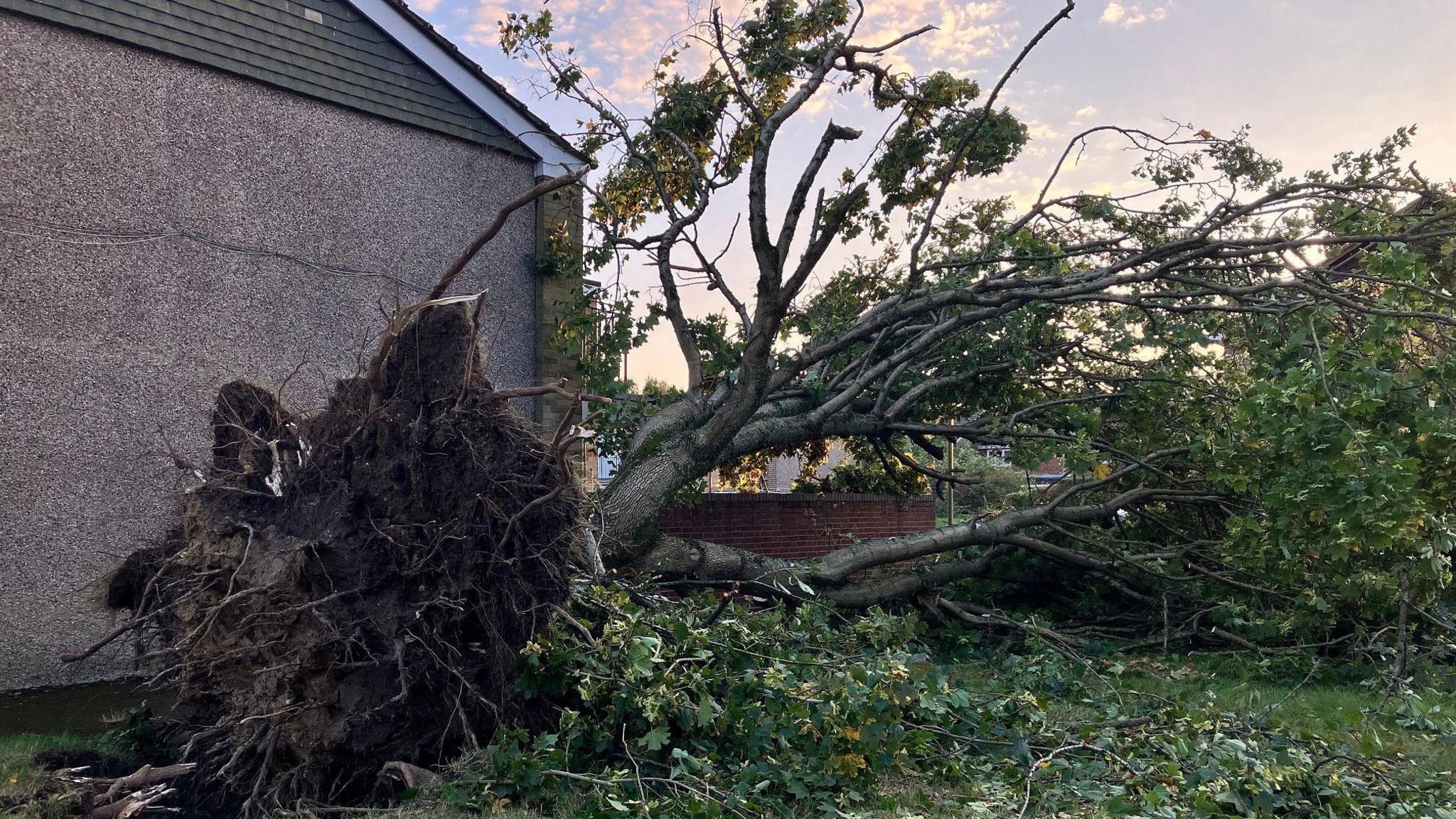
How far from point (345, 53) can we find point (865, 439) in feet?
21.6

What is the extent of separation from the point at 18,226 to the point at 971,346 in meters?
7.50

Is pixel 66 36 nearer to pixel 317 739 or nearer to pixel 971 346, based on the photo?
pixel 317 739

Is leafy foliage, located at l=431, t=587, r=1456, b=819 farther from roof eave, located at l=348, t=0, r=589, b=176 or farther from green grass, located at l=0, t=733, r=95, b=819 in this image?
roof eave, located at l=348, t=0, r=589, b=176

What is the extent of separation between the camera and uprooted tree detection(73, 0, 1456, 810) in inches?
174

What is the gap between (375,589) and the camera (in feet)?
14.6

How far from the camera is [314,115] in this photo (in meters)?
7.80

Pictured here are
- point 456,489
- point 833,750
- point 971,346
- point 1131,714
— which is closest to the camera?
point 833,750

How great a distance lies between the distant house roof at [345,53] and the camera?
6.84m

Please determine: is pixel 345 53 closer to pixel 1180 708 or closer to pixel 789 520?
pixel 789 520

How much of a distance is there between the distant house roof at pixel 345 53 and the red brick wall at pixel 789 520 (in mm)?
4174

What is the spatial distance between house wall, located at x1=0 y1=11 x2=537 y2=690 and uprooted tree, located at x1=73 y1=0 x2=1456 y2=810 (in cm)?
130

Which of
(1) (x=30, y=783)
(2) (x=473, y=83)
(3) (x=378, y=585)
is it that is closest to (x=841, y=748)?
(3) (x=378, y=585)

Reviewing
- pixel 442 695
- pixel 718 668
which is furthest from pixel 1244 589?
pixel 442 695

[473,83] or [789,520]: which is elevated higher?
[473,83]
